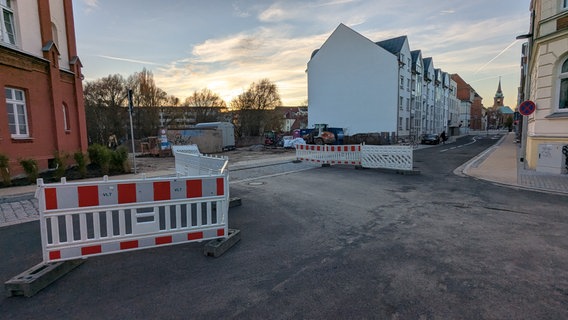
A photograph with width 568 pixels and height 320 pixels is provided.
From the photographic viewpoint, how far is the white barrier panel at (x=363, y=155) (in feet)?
39.3

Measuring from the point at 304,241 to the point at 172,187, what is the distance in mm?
2219

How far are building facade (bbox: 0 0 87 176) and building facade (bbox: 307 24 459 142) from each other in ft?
102

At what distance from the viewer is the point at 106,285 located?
10.7 ft

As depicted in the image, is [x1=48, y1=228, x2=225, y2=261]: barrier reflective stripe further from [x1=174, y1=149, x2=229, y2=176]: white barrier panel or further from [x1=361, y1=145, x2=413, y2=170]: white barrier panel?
[x1=361, y1=145, x2=413, y2=170]: white barrier panel

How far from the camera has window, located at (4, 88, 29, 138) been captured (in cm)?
1068

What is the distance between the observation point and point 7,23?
1070 cm

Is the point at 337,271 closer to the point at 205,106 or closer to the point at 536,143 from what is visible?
the point at 536,143

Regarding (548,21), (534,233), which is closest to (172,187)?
(534,233)

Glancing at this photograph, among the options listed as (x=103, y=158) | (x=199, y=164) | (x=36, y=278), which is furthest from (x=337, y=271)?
(x=103, y=158)

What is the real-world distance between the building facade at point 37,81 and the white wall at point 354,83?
1218 inches

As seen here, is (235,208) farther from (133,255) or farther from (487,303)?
(487,303)

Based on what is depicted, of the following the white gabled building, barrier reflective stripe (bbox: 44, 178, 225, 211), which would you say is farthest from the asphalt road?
the white gabled building

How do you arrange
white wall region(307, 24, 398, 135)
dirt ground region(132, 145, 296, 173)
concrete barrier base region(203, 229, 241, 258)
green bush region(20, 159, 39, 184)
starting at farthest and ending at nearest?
1. white wall region(307, 24, 398, 135)
2. dirt ground region(132, 145, 296, 173)
3. green bush region(20, 159, 39, 184)
4. concrete barrier base region(203, 229, 241, 258)

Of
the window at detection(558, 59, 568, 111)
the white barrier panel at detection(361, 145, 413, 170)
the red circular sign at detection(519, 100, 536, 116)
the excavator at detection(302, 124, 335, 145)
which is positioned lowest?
the white barrier panel at detection(361, 145, 413, 170)
